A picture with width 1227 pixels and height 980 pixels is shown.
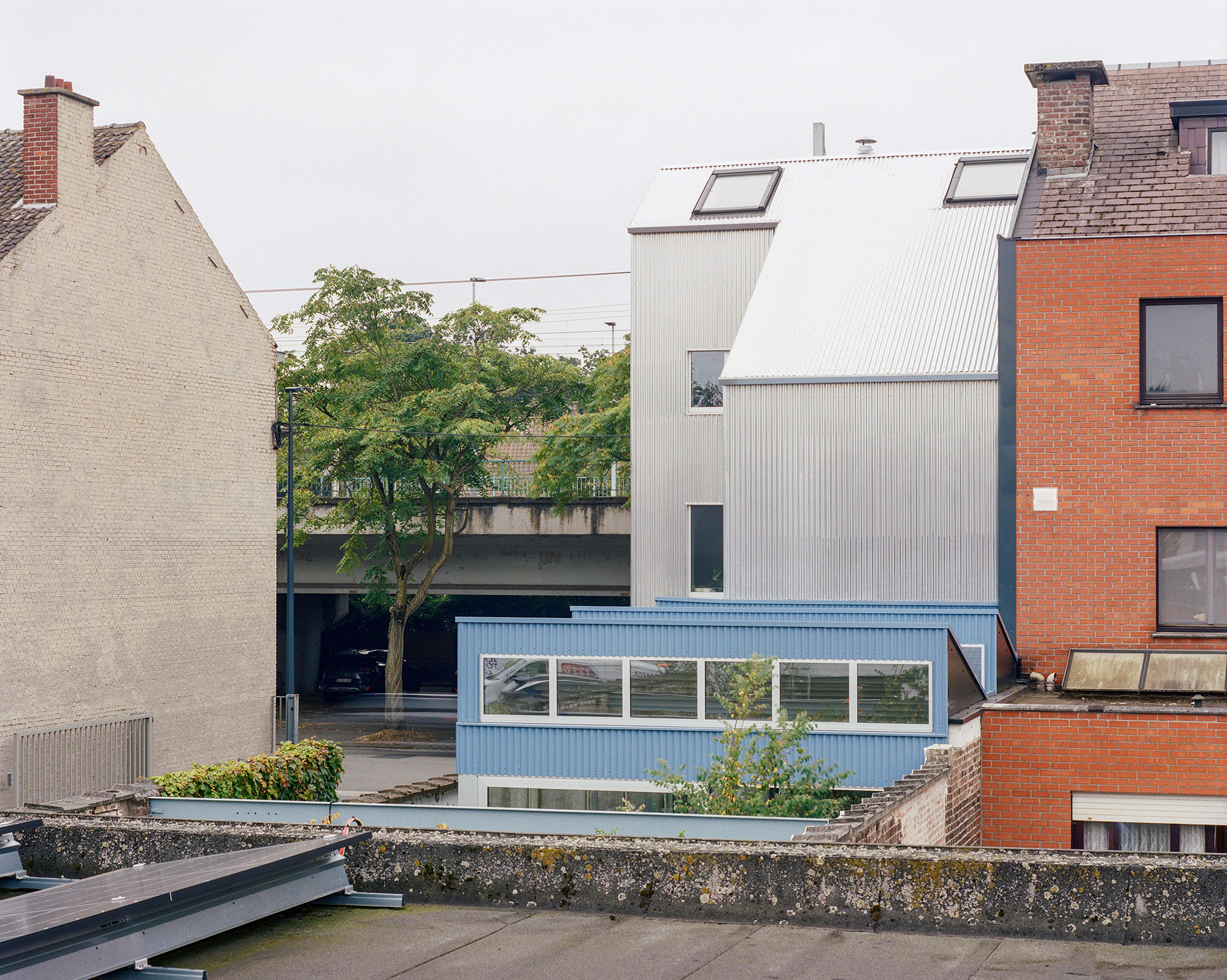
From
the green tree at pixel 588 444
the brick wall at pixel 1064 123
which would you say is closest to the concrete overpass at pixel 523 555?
the green tree at pixel 588 444

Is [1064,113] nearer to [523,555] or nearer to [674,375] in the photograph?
[674,375]

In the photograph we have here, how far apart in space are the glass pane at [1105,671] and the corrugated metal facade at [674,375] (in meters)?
10.6

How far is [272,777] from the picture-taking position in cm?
1775

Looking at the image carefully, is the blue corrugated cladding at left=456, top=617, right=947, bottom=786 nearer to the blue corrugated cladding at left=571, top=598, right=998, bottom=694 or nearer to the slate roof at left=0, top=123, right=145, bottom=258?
the blue corrugated cladding at left=571, top=598, right=998, bottom=694

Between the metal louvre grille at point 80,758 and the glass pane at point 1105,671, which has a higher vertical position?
the glass pane at point 1105,671

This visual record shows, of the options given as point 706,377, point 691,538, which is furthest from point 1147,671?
point 706,377

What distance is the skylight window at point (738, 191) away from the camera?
29516 mm

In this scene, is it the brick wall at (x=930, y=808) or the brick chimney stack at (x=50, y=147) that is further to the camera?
the brick chimney stack at (x=50, y=147)

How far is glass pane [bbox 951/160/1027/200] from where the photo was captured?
91.4 feet

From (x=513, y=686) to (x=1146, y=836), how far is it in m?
8.14

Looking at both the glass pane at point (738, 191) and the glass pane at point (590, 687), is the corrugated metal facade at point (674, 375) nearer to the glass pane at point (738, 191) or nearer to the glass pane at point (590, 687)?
the glass pane at point (738, 191)

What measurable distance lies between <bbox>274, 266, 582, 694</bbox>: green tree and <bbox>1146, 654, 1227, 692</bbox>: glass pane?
2090 centimetres

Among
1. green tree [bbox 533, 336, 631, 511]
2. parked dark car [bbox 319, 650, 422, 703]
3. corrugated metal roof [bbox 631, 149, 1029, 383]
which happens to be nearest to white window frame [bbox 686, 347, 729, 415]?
corrugated metal roof [bbox 631, 149, 1029, 383]

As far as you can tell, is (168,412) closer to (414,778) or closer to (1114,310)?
(414,778)
